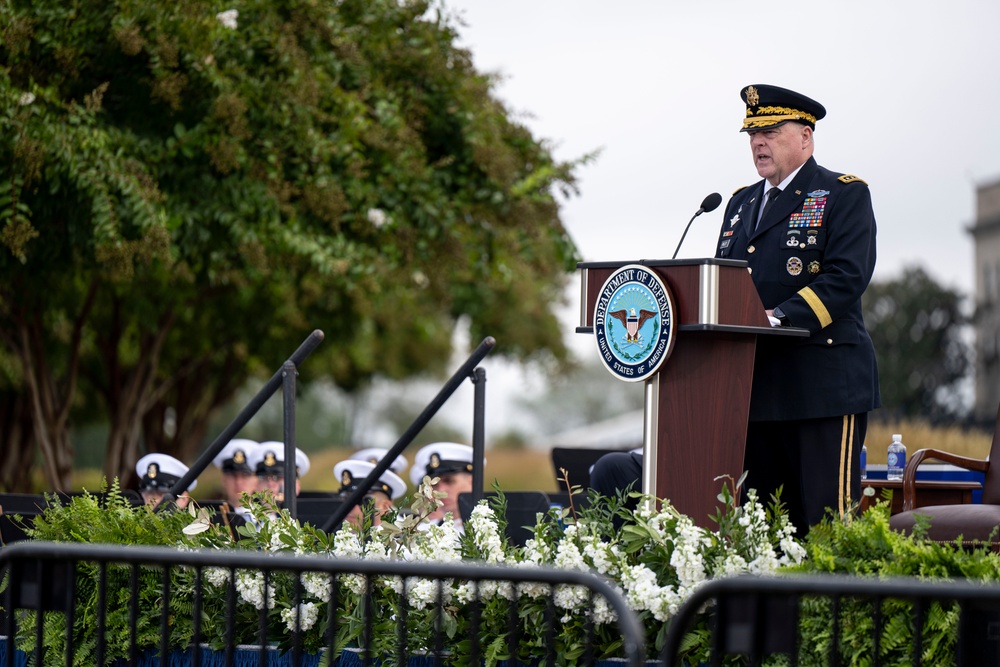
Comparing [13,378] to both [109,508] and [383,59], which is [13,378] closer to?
[383,59]

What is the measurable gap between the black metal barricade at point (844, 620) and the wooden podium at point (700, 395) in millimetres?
765

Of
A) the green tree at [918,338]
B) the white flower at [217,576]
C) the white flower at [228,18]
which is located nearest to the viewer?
the white flower at [217,576]

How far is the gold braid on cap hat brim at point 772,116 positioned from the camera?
5.27 m

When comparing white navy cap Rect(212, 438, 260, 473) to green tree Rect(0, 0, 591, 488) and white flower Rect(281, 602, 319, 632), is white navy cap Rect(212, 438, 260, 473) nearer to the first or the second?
green tree Rect(0, 0, 591, 488)

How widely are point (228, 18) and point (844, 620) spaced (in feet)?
22.9

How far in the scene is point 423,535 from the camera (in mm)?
4727

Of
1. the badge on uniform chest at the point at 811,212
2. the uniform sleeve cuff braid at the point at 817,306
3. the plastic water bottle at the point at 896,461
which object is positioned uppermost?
the badge on uniform chest at the point at 811,212

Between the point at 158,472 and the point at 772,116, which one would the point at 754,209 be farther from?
the point at 158,472

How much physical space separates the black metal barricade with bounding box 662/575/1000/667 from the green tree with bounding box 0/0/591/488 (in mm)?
6435

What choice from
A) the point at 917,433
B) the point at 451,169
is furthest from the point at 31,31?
the point at 917,433

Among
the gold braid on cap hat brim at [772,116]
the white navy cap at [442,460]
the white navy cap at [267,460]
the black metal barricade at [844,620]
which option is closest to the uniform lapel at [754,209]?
the gold braid on cap hat brim at [772,116]

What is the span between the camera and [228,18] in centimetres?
943

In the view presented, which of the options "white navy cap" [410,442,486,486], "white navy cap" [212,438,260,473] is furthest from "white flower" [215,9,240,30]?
"white navy cap" [410,442,486,486]

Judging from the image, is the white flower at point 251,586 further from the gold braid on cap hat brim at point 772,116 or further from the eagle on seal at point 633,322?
the gold braid on cap hat brim at point 772,116
